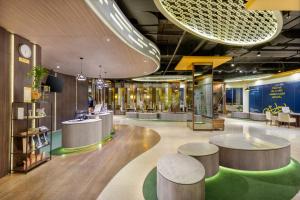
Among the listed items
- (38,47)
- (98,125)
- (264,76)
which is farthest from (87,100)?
(264,76)

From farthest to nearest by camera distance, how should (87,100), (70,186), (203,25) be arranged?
(87,100), (203,25), (70,186)

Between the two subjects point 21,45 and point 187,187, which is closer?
point 187,187

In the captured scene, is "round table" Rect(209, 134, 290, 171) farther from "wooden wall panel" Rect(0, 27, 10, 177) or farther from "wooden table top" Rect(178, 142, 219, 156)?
"wooden wall panel" Rect(0, 27, 10, 177)

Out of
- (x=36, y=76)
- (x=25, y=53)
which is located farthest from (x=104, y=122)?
(x=25, y=53)

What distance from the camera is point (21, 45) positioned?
4.68 metres

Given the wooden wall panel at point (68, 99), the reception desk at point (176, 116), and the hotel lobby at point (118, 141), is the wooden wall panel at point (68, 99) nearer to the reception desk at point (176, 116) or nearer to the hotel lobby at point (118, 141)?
the hotel lobby at point (118, 141)

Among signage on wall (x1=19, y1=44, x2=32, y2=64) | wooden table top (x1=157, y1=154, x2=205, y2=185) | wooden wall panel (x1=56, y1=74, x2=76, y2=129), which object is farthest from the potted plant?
wooden wall panel (x1=56, y1=74, x2=76, y2=129)

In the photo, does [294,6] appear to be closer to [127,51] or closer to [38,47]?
[127,51]

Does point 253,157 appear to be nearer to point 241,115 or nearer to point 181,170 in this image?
point 181,170

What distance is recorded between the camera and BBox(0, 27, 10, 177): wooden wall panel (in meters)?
4.15

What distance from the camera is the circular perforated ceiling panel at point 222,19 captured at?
441cm

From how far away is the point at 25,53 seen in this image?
16.0 ft

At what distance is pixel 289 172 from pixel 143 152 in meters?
3.87

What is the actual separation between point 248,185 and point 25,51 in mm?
6046
